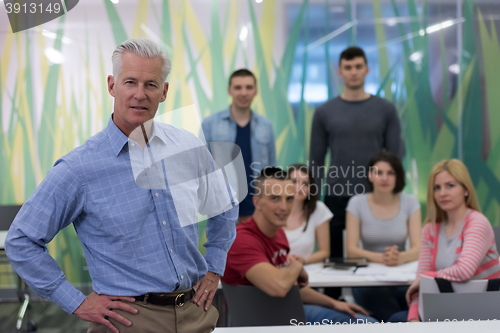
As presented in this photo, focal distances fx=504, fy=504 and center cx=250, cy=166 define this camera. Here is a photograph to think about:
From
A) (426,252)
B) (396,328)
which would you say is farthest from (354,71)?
(396,328)

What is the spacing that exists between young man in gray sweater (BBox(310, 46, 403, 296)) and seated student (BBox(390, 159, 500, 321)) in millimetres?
1022

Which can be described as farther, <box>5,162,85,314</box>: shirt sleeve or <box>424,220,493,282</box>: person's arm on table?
<box>424,220,493,282</box>: person's arm on table

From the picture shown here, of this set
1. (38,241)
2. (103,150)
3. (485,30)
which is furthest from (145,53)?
(485,30)

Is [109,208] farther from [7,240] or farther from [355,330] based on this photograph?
[355,330]

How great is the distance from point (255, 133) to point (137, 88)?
93.4 inches

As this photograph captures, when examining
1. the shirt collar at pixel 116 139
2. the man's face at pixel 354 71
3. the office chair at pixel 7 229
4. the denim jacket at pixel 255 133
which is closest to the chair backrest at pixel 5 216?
the office chair at pixel 7 229

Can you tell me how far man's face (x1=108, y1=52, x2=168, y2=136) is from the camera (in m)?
1.32

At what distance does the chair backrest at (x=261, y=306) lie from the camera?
6.88 ft

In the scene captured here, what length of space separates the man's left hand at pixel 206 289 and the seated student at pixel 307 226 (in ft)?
5.23

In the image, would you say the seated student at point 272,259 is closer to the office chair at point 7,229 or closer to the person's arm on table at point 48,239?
the person's arm on table at point 48,239

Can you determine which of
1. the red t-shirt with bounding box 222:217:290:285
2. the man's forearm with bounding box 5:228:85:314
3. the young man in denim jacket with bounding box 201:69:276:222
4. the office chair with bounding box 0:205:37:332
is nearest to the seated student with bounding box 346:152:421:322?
the young man in denim jacket with bounding box 201:69:276:222

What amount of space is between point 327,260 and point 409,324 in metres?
1.27

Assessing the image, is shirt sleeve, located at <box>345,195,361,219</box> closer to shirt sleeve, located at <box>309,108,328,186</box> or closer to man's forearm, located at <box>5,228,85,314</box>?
shirt sleeve, located at <box>309,108,328,186</box>

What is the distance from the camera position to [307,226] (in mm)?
3189
